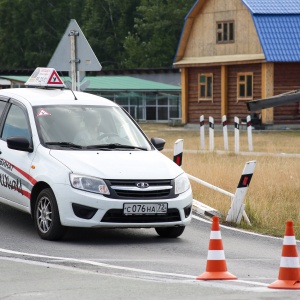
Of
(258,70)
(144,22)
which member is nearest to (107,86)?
(258,70)

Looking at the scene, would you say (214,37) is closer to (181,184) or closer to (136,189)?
(181,184)

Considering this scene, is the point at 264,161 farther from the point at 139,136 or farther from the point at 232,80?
the point at 232,80

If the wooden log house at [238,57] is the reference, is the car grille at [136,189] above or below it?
above

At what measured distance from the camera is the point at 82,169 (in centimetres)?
1281

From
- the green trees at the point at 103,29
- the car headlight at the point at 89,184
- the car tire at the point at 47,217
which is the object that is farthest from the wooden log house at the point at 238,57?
the car headlight at the point at 89,184

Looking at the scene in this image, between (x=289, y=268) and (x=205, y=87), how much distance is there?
49983 mm

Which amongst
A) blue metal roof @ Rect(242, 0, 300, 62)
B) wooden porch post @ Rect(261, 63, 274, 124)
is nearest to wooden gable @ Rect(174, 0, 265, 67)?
wooden porch post @ Rect(261, 63, 274, 124)

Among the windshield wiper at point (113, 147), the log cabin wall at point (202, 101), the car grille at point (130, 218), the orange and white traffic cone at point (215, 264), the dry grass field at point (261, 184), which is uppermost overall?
the windshield wiper at point (113, 147)

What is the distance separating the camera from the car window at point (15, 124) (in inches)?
564

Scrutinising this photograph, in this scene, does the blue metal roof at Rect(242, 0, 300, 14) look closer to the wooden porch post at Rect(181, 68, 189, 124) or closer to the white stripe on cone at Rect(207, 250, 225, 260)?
the wooden porch post at Rect(181, 68, 189, 124)

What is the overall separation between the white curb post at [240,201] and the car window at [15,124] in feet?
10.3

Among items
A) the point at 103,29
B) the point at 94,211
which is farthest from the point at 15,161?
the point at 103,29

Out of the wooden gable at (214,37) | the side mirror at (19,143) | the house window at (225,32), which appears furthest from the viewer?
the house window at (225,32)

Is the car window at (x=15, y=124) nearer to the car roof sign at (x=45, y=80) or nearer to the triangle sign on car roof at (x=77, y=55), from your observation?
the car roof sign at (x=45, y=80)
